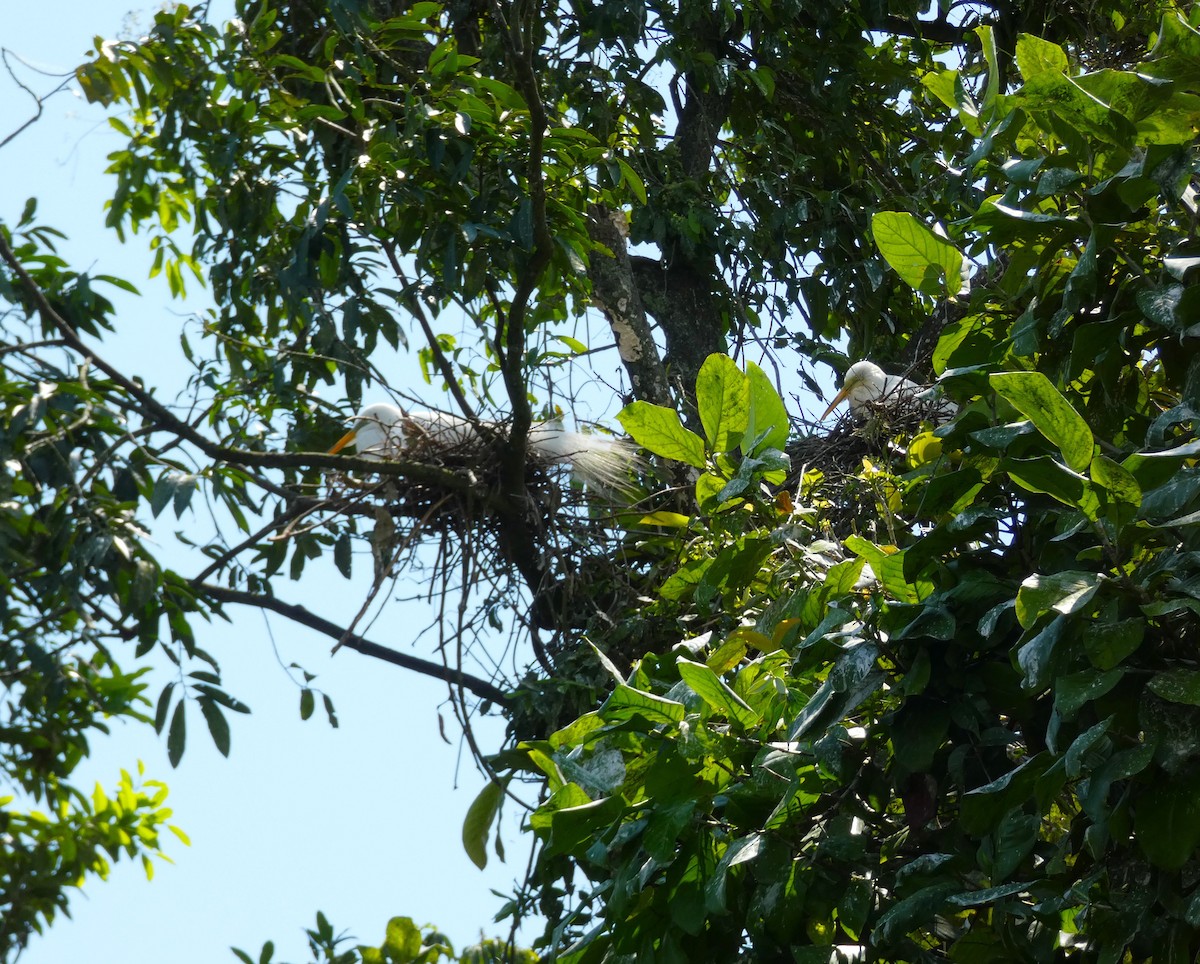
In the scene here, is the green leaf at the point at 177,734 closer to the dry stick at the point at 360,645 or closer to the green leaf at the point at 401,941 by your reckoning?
the dry stick at the point at 360,645

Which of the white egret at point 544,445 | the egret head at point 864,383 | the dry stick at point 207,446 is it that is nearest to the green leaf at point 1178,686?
the dry stick at point 207,446

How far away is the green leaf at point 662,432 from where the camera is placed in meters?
1.63

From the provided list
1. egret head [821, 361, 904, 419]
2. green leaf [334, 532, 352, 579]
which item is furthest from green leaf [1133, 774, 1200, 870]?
egret head [821, 361, 904, 419]

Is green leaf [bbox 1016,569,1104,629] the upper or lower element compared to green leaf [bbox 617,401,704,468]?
lower

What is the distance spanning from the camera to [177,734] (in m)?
2.51

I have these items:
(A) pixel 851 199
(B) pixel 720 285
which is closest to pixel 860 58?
(A) pixel 851 199

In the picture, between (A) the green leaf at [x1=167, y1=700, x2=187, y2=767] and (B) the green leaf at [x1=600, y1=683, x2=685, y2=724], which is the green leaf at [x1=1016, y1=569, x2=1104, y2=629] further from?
(A) the green leaf at [x1=167, y1=700, x2=187, y2=767]

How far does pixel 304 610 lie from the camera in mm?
3189

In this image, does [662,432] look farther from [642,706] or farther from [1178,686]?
[1178,686]

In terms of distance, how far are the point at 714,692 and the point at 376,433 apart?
8.37 ft

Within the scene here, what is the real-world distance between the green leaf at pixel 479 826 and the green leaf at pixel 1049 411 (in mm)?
1307

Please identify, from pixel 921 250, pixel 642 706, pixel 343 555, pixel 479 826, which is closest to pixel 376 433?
pixel 343 555

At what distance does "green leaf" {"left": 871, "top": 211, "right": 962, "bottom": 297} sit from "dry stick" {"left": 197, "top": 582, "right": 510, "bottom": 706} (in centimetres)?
169

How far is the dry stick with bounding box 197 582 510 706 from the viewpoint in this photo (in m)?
3.06
